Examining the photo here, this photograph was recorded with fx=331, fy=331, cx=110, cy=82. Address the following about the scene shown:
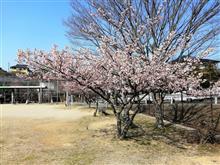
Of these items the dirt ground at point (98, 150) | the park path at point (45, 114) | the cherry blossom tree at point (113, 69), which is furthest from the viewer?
the park path at point (45, 114)

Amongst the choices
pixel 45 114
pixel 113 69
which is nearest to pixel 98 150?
pixel 113 69

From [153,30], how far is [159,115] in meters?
3.63

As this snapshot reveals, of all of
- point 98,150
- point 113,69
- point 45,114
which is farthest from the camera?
point 45,114

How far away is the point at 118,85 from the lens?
10.6 meters

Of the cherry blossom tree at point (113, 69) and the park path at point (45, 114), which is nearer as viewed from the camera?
the cherry blossom tree at point (113, 69)

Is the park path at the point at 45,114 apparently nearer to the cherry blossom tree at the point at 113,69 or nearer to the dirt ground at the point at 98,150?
the dirt ground at the point at 98,150

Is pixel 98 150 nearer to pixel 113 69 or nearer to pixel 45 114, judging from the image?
pixel 113 69

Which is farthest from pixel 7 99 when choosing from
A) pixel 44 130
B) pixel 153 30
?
pixel 153 30

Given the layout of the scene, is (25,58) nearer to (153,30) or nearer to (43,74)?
(43,74)

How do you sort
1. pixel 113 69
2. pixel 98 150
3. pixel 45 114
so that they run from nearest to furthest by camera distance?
pixel 98 150
pixel 113 69
pixel 45 114

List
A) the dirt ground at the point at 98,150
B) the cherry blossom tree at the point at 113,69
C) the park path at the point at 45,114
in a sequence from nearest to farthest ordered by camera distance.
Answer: the dirt ground at the point at 98,150 < the cherry blossom tree at the point at 113,69 < the park path at the point at 45,114

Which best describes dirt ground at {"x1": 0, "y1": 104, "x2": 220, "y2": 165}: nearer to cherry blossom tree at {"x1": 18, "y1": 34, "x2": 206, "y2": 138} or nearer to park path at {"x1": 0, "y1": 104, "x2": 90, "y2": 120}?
cherry blossom tree at {"x1": 18, "y1": 34, "x2": 206, "y2": 138}

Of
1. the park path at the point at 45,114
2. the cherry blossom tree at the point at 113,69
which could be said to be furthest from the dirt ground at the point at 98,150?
the park path at the point at 45,114

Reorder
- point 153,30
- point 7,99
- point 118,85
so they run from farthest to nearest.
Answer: point 7,99, point 153,30, point 118,85
